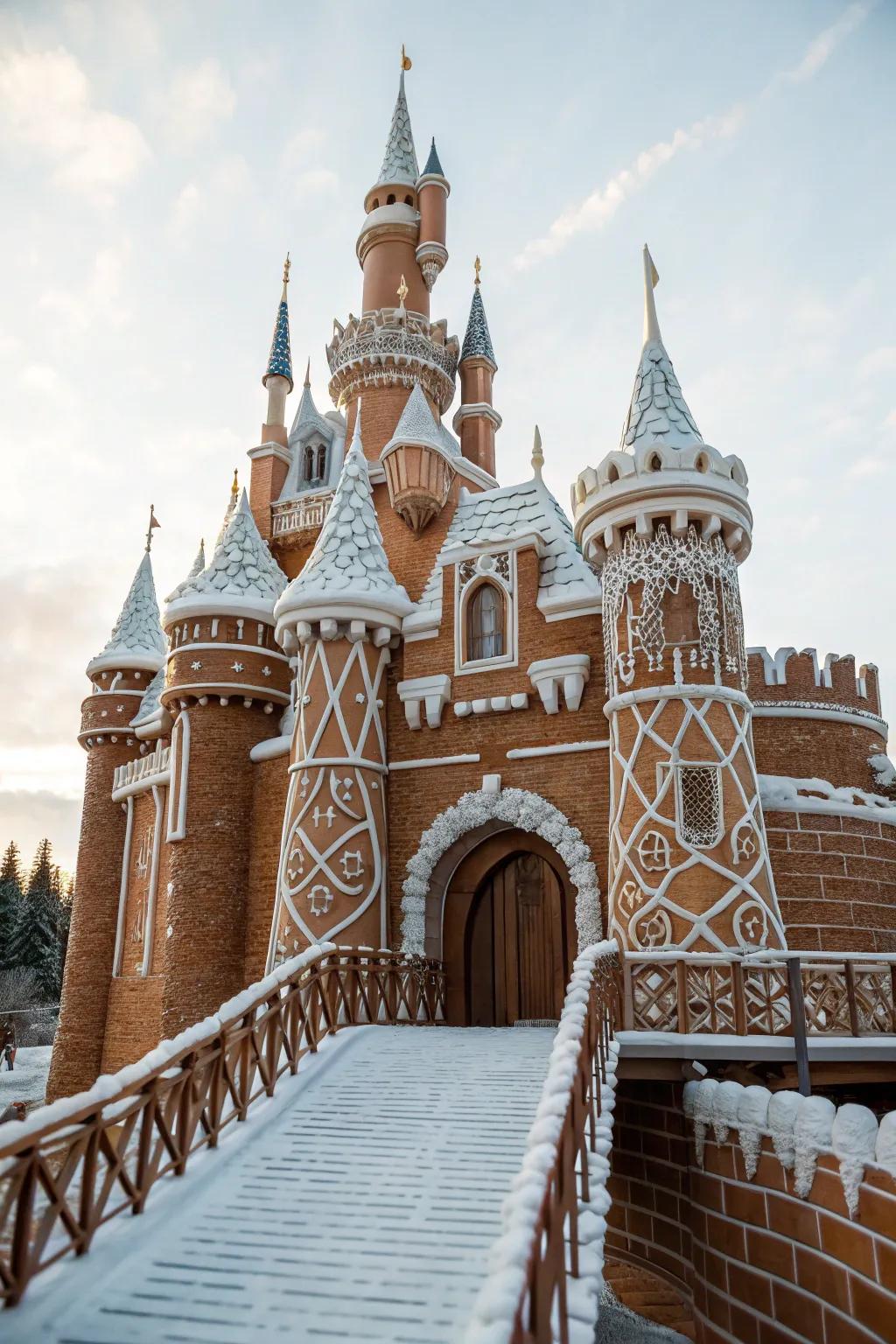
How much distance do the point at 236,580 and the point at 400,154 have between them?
1181 centimetres

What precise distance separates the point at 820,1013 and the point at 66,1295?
6704mm

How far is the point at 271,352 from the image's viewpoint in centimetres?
2378

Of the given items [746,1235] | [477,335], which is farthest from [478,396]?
[746,1235]

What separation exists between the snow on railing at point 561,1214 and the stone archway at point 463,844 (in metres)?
4.75

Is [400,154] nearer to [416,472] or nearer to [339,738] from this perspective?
[416,472]

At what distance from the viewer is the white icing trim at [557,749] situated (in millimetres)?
13086

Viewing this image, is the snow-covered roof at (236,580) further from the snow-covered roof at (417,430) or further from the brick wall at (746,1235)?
the brick wall at (746,1235)

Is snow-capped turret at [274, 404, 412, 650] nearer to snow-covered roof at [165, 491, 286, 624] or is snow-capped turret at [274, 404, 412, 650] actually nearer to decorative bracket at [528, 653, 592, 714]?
snow-covered roof at [165, 491, 286, 624]

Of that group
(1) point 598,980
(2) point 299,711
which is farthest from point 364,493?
(1) point 598,980

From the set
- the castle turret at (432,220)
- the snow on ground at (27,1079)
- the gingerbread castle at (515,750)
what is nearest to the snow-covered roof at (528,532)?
the gingerbread castle at (515,750)

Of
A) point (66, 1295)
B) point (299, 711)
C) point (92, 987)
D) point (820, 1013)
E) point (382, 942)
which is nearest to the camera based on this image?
point (66, 1295)

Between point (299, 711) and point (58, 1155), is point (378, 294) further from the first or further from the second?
point (58, 1155)

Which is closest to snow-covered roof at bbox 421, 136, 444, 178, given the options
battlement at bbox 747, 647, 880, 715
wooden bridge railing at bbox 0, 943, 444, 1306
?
battlement at bbox 747, 647, 880, 715

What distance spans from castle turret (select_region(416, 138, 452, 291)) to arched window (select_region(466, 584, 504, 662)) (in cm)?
977
